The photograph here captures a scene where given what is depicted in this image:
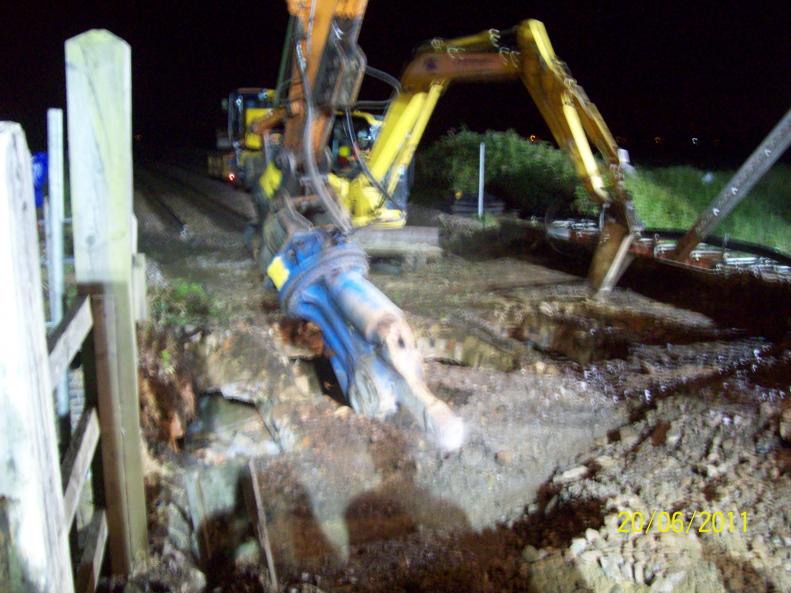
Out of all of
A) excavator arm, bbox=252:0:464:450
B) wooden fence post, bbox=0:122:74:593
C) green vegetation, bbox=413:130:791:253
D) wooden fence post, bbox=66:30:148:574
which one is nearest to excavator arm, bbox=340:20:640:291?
excavator arm, bbox=252:0:464:450

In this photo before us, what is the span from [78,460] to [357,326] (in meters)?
2.95

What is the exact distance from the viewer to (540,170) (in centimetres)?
1605

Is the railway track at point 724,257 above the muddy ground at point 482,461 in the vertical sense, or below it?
above

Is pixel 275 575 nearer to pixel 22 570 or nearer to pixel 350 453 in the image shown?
pixel 350 453

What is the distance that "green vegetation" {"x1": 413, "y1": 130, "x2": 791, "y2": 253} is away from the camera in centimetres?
1344

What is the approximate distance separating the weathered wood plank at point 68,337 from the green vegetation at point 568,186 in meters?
11.6

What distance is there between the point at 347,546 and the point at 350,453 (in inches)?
40.0

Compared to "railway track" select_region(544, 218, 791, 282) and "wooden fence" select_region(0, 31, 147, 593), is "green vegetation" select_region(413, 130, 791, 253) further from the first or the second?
"wooden fence" select_region(0, 31, 147, 593)

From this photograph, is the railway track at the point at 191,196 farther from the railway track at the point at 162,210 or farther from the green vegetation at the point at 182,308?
the green vegetation at the point at 182,308

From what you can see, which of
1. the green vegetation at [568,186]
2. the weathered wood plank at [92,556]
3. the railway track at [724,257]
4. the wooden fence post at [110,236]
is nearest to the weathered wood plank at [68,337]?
the wooden fence post at [110,236]

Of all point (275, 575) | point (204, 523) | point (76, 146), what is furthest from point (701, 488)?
point (76, 146)

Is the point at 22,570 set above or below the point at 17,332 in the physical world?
below

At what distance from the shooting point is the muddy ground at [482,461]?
401 centimetres

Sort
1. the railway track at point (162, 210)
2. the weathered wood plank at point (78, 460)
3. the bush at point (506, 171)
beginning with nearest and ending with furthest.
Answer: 1. the weathered wood plank at point (78, 460)
2. the railway track at point (162, 210)
3. the bush at point (506, 171)
